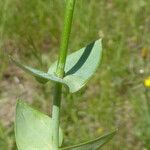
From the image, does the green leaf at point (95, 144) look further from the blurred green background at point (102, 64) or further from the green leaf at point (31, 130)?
the blurred green background at point (102, 64)

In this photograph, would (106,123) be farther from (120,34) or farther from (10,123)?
(120,34)

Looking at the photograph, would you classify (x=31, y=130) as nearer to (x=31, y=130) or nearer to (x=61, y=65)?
(x=31, y=130)

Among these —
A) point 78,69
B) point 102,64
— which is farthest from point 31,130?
point 102,64

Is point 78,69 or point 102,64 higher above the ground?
point 78,69

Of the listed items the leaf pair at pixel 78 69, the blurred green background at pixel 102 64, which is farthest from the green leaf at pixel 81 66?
the blurred green background at pixel 102 64

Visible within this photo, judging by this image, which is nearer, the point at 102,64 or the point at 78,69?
the point at 78,69

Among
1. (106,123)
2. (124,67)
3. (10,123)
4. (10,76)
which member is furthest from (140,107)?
(10,76)
